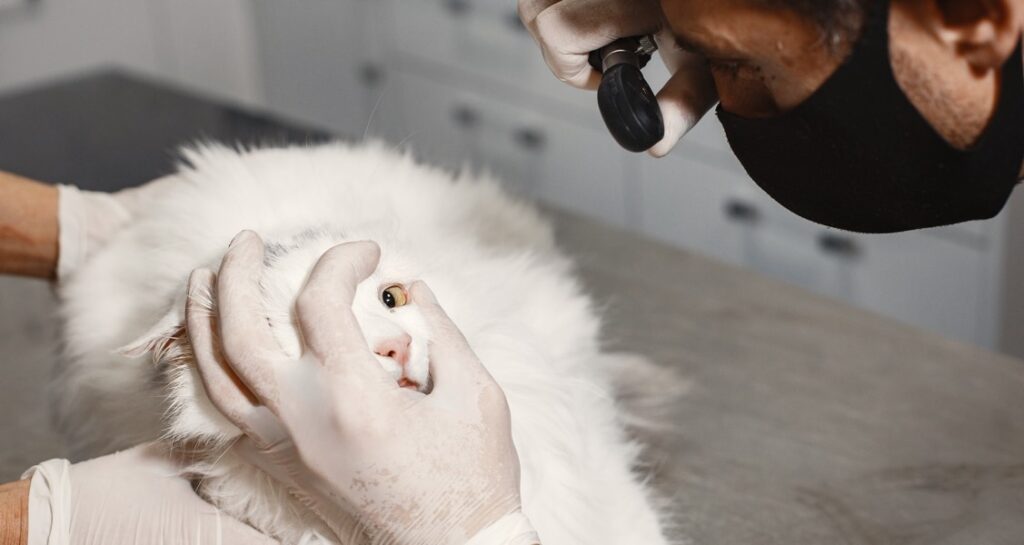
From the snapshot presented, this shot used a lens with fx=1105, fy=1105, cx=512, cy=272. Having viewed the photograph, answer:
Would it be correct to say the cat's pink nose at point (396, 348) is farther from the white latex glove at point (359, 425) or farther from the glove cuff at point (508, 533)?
the glove cuff at point (508, 533)

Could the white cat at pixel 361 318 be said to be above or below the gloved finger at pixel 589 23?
below

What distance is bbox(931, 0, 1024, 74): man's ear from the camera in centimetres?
68

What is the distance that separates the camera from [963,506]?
1007 millimetres

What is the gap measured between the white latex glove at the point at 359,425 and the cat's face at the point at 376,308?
0.08 feet

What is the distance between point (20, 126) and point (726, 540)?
5.20 ft

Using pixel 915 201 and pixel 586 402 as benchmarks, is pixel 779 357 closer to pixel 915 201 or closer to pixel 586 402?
pixel 586 402

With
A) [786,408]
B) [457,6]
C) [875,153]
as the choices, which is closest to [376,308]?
[875,153]

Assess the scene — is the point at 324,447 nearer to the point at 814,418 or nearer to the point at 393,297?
the point at 393,297

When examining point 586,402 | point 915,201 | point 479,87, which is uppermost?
point 915,201

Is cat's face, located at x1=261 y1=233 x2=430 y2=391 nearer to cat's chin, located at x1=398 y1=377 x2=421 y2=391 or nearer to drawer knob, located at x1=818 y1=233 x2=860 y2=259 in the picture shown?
cat's chin, located at x1=398 y1=377 x2=421 y2=391

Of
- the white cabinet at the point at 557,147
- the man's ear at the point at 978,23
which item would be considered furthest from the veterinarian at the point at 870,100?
the white cabinet at the point at 557,147

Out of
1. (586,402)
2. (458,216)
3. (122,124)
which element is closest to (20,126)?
(122,124)

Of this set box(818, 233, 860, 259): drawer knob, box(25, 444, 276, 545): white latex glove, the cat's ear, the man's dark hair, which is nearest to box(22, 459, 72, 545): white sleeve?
box(25, 444, 276, 545): white latex glove

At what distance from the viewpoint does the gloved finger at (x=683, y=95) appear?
84 centimetres
